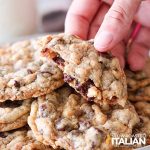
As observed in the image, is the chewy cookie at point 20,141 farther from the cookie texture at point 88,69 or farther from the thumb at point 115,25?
the thumb at point 115,25

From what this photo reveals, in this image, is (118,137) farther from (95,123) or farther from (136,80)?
(136,80)

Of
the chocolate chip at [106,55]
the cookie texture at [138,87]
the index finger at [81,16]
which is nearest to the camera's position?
the chocolate chip at [106,55]

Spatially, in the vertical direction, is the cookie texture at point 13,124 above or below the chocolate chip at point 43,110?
below

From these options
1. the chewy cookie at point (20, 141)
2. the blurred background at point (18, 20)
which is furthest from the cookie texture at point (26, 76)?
the blurred background at point (18, 20)

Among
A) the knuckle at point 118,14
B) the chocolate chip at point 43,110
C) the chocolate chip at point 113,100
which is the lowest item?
the chocolate chip at point 43,110

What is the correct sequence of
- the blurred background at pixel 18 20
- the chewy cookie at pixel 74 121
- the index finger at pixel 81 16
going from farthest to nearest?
the blurred background at pixel 18 20 < the index finger at pixel 81 16 < the chewy cookie at pixel 74 121

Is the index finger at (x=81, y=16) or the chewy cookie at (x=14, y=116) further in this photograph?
the index finger at (x=81, y=16)

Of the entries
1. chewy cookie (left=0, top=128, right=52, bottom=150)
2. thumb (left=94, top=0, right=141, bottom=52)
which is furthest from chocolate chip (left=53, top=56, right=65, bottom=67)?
chewy cookie (left=0, top=128, right=52, bottom=150)

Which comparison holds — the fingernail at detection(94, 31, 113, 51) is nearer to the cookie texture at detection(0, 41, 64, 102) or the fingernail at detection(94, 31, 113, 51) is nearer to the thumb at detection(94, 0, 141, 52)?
the thumb at detection(94, 0, 141, 52)
